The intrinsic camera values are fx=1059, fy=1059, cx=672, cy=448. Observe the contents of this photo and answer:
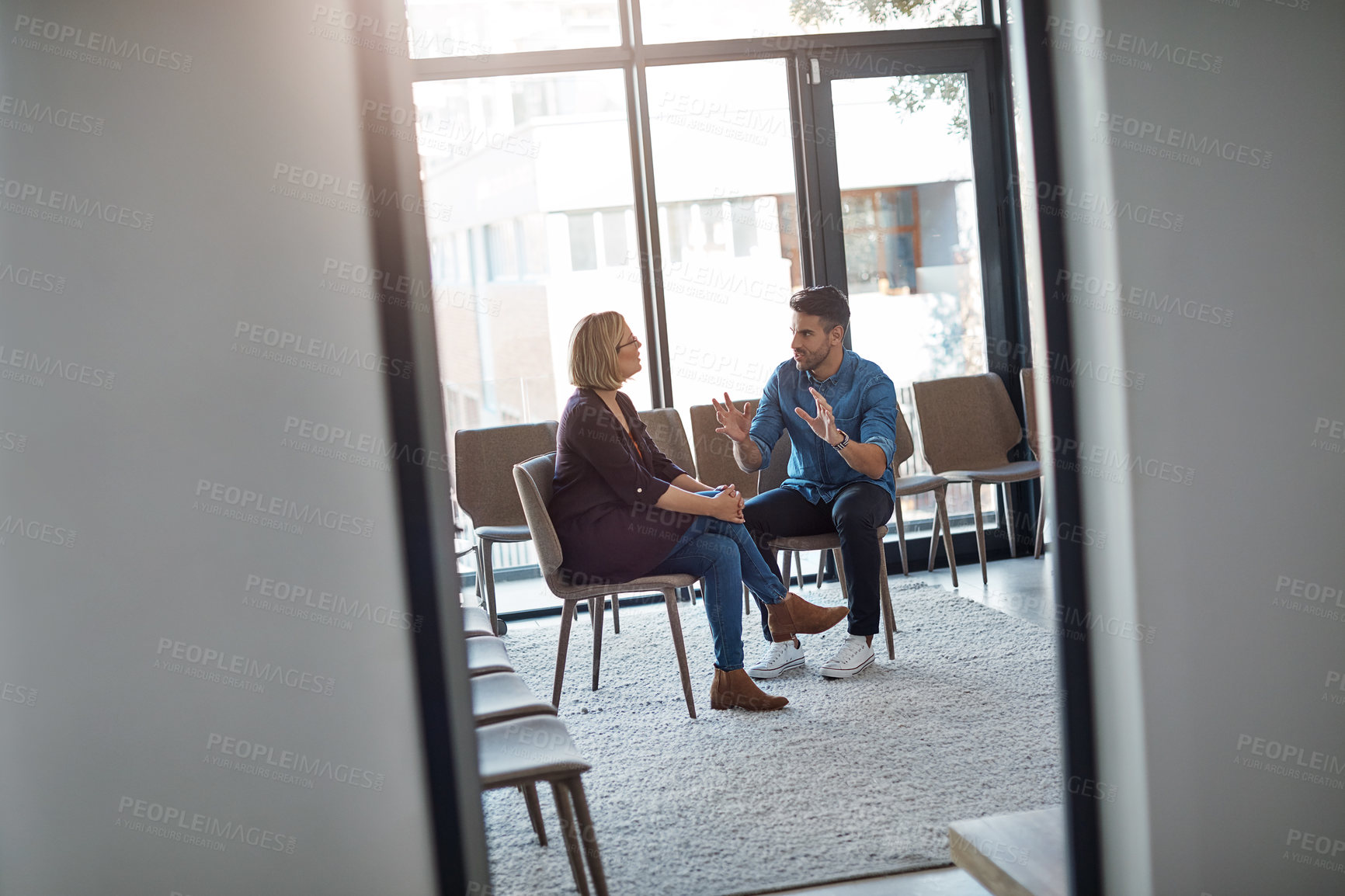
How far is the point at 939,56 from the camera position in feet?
15.8

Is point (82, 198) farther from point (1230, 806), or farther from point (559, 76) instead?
point (559, 76)

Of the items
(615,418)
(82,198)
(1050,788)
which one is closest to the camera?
(82,198)

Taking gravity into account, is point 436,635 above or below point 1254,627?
above

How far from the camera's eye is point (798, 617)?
11.0ft

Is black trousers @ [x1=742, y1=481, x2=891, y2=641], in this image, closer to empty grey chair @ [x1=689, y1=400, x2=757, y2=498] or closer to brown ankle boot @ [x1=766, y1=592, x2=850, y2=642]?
brown ankle boot @ [x1=766, y1=592, x2=850, y2=642]

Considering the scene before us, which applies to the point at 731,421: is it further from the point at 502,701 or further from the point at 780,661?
the point at 502,701

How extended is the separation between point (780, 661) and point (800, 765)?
773 mm

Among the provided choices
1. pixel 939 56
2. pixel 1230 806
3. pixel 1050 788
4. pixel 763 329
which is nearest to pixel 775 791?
pixel 1050 788

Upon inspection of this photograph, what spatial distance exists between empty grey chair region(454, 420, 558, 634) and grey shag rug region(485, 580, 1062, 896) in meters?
0.63

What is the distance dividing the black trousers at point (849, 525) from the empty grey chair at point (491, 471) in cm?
105

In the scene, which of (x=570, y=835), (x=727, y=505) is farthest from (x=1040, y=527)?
(x=570, y=835)

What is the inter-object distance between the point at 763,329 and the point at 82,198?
12.1 ft

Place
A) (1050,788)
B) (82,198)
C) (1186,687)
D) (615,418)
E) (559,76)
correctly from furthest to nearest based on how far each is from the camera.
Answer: (559,76) → (615,418) → (1050,788) → (1186,687) → (82,198)

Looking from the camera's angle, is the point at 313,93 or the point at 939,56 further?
the point at 939,56
